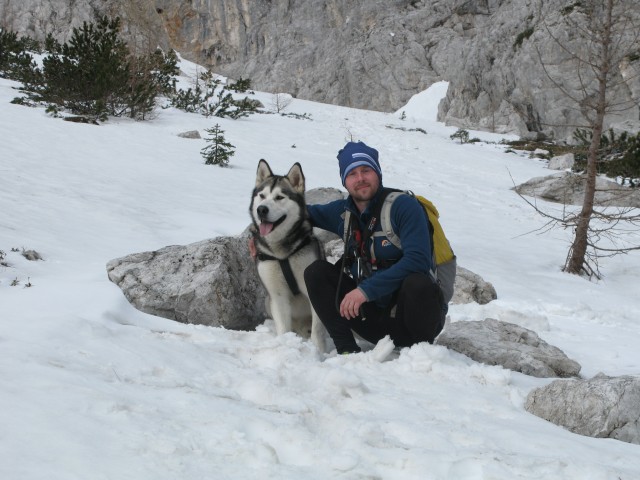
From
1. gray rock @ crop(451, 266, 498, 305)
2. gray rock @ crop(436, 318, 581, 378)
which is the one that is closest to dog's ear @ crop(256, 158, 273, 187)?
gray rock @ crop(436, 318, 581, 378)

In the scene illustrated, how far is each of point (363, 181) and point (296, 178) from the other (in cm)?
90

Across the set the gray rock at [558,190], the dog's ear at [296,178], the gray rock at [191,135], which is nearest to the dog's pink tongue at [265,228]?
the dog's ear at [296,178]

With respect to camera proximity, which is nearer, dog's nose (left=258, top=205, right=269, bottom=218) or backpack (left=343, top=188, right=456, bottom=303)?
backpack (left=343, top=188, right=456, bottom=303)

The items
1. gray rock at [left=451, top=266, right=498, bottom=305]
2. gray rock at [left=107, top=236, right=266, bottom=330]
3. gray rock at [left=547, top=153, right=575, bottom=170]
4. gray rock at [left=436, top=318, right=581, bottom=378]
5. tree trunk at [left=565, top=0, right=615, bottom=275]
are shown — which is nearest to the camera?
gray rock at [left=436, top=318, right=581, bottom=378]

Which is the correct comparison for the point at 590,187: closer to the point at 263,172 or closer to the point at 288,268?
the point at 263,172

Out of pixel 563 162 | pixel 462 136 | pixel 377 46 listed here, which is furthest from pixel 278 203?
pixel 377 46

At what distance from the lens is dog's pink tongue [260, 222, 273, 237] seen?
12.8ft

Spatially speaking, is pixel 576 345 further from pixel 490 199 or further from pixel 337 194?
pixel 490 199

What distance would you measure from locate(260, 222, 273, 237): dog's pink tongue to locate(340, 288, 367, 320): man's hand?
929mm

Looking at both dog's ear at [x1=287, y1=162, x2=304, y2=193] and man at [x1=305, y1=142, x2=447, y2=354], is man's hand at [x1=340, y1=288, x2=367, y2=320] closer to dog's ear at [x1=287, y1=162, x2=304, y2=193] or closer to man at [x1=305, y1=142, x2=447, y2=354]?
man at [x1=305, y1=142, x2=447, y2=354]

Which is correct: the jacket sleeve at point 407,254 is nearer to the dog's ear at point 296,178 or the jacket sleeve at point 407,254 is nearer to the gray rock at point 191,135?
the dog's ear at point 296,178

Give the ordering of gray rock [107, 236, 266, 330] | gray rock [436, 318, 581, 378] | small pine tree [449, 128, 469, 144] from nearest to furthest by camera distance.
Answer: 1. gray rock [436, 318, 581, 378]
2. gray rock [107, 236, 266, 330]
3. small pine tree [449, 128, 469, 144]

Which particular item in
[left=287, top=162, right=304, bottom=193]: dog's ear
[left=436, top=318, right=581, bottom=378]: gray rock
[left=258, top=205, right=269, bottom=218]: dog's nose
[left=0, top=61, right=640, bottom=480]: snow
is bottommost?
[left=436, top=318, right=581, bottom=378]: gray rock

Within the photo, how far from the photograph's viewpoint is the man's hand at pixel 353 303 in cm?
328
